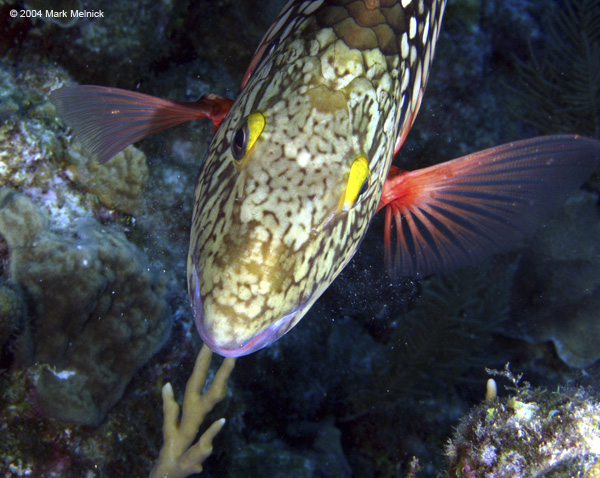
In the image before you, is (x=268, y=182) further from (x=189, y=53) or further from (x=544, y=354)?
(x=544, y=354)

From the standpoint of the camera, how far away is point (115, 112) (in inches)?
103

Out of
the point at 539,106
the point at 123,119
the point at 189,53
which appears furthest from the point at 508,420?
the point at 189,53

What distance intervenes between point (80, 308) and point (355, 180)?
1982 millimetres

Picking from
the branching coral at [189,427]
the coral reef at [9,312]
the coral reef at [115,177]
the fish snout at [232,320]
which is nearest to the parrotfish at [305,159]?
the fish snout at [232,320]

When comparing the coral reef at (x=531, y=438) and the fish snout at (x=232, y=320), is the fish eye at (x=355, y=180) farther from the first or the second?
the coral reef at (x=531, y=438)

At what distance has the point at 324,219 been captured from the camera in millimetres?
1688

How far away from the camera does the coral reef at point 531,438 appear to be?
1913mm

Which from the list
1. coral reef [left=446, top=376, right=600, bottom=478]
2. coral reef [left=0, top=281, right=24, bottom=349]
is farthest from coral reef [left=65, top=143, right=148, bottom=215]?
coral reef [left=446, top=376, right=600, bottom=478]

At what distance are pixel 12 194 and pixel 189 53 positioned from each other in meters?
2.35

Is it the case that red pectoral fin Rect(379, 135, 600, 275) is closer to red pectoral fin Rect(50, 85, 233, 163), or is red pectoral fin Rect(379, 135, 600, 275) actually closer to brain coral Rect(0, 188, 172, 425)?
red pectoral fin Rect(50, 85, 233, 163)

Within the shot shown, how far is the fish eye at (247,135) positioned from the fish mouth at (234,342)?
0.55m

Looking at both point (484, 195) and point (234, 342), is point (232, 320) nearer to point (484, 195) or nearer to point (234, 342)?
point (234, 342)

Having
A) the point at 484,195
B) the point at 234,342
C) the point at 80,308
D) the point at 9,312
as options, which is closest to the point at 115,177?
the point at 80,308

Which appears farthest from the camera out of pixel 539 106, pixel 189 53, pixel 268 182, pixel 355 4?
pixel 539 106
